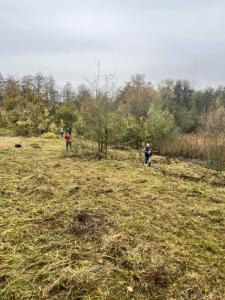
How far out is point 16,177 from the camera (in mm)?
9188

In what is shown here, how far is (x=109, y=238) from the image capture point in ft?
16.0

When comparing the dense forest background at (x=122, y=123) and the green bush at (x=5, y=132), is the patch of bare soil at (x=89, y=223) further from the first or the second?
the green bush at (x=5, y=132)

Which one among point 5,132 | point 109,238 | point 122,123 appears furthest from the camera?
point 5,132

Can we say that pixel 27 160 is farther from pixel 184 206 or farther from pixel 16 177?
pixel 184 206

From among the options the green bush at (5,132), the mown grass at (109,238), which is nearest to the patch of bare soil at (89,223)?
the mown grass at (109,238)

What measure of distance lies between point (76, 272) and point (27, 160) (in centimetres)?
922

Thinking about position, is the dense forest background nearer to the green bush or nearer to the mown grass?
the green bush

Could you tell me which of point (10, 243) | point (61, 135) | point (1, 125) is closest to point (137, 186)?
point (10, 243)

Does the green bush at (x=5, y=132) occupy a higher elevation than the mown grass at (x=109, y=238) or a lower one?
higher

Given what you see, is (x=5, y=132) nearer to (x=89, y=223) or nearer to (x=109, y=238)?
(x=89, y=223)

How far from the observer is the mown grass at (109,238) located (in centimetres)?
374

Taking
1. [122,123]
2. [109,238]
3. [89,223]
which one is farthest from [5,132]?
[109,238]

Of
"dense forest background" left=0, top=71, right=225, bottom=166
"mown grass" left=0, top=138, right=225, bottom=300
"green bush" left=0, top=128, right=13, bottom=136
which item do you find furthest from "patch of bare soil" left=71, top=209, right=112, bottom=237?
"green bush" left=0, top=128, right=13, bottom=136

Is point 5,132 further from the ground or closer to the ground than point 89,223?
further from the ground
